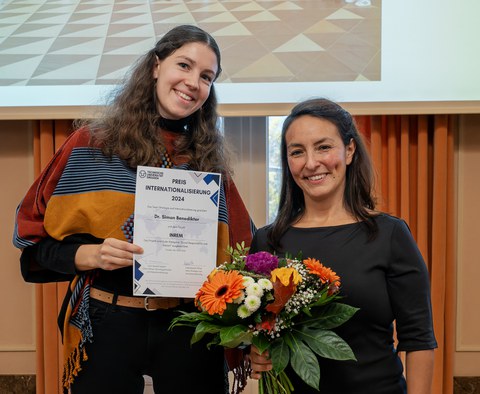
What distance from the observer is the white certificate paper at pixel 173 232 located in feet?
5.57

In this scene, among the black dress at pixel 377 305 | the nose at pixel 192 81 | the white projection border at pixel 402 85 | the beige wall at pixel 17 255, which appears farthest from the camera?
the beige wall at pixel 17 255

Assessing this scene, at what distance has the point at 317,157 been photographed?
169 centimetres

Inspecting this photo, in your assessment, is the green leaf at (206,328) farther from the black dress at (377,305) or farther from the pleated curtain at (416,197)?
the pleated curtain at (416,197)

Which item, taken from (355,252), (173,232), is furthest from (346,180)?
(173,232)

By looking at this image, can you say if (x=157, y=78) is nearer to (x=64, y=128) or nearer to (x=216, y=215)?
(x=216, y=215)

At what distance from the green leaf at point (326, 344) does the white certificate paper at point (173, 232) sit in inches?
15.5

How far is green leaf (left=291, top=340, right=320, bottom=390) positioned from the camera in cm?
139

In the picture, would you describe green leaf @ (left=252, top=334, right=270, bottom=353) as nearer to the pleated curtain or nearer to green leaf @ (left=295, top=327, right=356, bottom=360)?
green leaf @ (left=295, top=327, right=356, bottom=360)

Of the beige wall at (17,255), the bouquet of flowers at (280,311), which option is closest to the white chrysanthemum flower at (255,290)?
the bouquet of flowers at (280,311)

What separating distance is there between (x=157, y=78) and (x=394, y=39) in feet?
5.47

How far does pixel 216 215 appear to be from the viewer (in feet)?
5.90

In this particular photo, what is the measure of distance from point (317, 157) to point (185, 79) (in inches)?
18.3

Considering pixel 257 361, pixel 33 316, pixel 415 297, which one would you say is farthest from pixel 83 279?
pixel 33 316

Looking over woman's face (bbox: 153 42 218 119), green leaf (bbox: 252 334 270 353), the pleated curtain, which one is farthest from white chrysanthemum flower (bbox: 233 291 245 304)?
the pleated curtain
